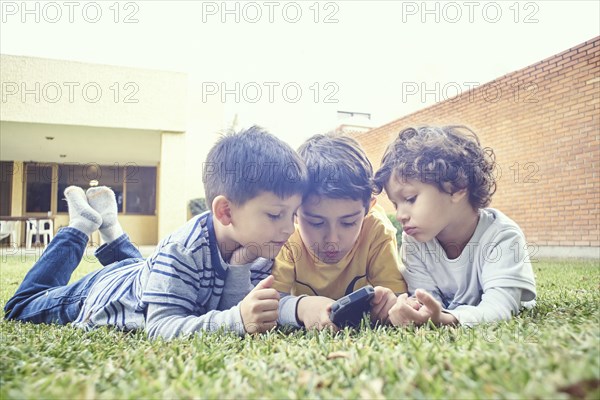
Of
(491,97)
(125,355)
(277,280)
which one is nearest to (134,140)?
(491,97)

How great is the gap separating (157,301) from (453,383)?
111 centimetres

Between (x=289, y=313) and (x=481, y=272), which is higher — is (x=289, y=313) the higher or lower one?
the lower one

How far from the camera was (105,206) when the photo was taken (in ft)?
8.67

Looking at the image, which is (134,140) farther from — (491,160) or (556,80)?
(491,160)

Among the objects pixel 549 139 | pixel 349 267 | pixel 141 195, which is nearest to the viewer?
pixel 349 267

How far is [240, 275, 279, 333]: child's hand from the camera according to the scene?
151 centimetres

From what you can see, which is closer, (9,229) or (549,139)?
(549,139)

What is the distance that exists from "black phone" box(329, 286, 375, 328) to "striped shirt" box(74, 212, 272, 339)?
1.03 ft

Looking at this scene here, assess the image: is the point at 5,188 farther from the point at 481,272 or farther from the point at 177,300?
the point at 481,272

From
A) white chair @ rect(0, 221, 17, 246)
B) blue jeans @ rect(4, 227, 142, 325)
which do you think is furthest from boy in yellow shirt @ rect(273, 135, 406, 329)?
white chair @ rect(0, 221, 17, 246)

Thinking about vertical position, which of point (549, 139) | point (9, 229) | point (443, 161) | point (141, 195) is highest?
point (549, 139)

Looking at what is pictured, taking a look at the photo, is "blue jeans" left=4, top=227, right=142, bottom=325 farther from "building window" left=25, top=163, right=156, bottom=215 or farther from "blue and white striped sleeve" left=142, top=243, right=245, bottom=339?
"building window" left=25, top=163, right=156, bottom=215

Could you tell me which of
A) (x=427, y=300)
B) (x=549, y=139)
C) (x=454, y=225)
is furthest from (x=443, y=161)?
(x=549, y=139)

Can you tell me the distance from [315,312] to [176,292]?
1.61ft
